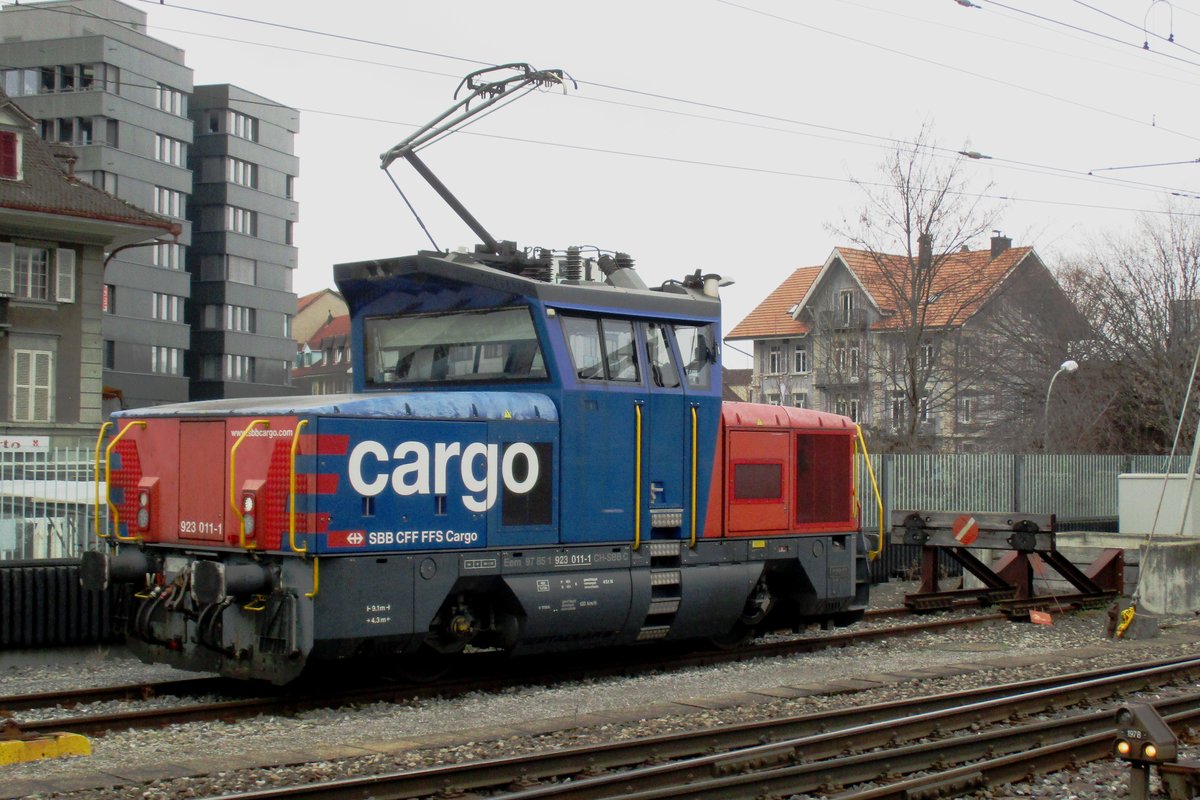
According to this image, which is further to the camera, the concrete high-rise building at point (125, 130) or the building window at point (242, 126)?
the building window at point (242, 126)

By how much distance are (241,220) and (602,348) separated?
172 feet

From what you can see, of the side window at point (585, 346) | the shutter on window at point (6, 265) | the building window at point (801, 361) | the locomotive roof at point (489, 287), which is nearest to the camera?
the locomotive roof at point (489, 287)

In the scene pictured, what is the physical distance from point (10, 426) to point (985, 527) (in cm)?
2456

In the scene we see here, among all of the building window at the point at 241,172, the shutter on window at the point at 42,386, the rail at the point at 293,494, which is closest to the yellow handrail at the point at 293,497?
the rail at the point at 293,494

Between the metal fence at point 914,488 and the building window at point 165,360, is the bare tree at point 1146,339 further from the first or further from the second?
the building window at point 165,360

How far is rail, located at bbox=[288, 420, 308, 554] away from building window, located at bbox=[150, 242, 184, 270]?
4884cm

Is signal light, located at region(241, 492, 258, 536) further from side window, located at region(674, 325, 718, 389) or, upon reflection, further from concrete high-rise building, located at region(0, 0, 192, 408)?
concrete high-rise building, located at region(0, 0, 192, 408)

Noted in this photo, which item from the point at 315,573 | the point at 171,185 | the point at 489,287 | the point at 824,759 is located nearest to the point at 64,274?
the point at 171,185

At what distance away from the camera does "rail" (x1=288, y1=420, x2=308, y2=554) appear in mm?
9469

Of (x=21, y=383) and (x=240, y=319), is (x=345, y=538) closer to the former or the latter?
(x=21, y=383)

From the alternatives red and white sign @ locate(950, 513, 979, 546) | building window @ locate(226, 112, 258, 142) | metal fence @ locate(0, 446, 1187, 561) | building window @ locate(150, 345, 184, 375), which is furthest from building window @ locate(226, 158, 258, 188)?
red and white sign @ locate(950, 513, 979, 546)

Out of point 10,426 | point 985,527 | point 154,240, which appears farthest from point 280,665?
point 154,240

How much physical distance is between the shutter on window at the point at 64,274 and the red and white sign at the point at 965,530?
24.5 meters

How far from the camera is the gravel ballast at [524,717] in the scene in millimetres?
7605
